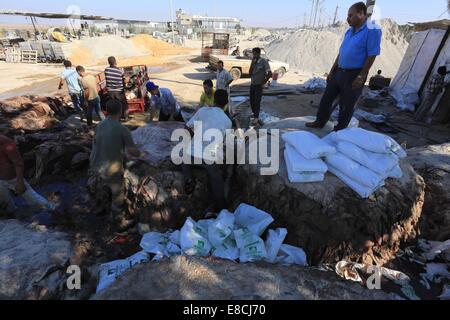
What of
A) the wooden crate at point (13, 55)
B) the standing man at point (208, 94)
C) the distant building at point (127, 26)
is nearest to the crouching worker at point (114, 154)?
the standing man at point (208, 94)

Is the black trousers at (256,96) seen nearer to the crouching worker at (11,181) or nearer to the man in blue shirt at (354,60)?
the man in blue shirt at (354,60)

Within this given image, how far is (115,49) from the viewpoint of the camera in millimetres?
25781

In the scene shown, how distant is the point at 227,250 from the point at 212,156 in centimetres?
110

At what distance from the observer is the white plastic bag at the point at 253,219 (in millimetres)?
3229

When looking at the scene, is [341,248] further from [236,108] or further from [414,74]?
[414,74]

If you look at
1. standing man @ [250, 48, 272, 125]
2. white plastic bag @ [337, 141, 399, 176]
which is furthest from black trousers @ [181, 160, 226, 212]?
standing man @ [250, 48, 272, 125]

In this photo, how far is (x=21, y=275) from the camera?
103 inches

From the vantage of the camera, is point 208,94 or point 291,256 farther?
point 208,94

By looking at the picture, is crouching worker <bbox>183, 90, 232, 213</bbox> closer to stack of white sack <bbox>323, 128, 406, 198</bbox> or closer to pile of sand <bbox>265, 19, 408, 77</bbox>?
stack of white sack <bbox>323, 128, 406, 198</bbox>

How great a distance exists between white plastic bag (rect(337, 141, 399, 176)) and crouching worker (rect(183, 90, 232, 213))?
1426mm

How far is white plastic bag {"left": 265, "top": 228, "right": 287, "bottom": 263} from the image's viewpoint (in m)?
3.05

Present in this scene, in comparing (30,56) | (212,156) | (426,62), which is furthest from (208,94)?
(30,56)

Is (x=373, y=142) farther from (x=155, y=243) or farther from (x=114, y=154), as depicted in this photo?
(x=114, y=154)
